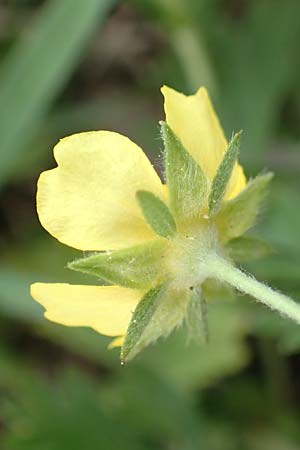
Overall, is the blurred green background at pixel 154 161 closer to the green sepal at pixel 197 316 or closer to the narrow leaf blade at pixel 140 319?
the green sepal at pixel 197 316

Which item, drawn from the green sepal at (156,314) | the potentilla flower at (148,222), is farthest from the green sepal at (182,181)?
the green sepal at (156,314)

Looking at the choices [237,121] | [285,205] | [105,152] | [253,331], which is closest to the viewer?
[105,152]

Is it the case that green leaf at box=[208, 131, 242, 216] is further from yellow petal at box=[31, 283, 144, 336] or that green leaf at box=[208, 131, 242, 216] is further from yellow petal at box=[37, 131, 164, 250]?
yellow petal at box=[31, 283, 144, 336]

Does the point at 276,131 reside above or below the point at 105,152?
above

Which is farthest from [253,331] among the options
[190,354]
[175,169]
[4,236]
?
[175,169]

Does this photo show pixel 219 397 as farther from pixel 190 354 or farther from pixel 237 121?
pixel 237 121
